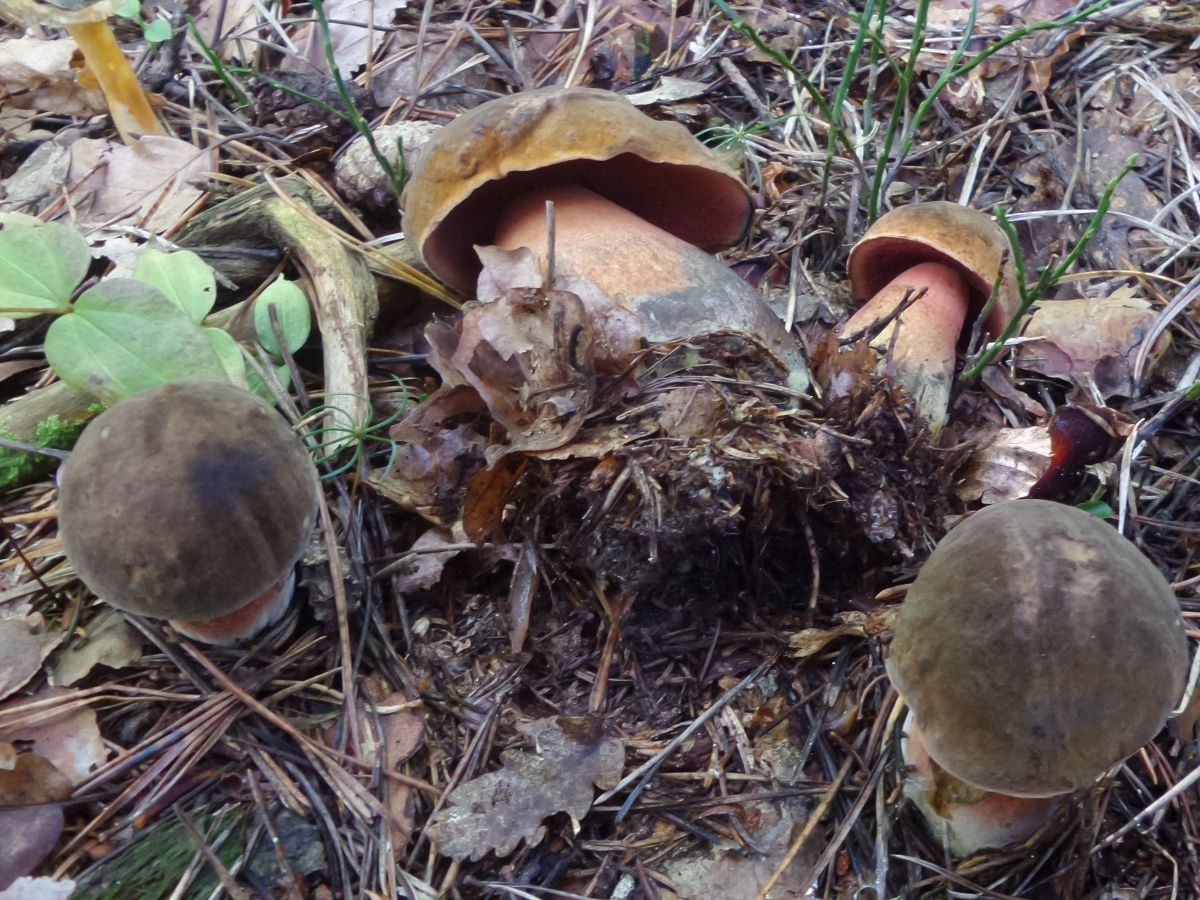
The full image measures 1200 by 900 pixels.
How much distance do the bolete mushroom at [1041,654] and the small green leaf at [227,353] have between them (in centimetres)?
165

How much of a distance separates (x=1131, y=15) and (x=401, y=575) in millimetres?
3345

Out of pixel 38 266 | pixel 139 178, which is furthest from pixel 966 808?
pixel 139 178

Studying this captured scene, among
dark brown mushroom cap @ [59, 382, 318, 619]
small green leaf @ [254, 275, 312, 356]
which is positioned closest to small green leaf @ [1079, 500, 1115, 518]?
dark brown mushroom cap @ [59, 382, 318, 619]

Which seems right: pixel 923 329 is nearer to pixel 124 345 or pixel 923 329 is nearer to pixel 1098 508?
pixel 1098 508

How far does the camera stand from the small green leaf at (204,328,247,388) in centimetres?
224

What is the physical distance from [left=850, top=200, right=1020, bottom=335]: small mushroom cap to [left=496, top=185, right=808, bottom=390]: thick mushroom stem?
1.42ft

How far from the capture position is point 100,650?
196 cm

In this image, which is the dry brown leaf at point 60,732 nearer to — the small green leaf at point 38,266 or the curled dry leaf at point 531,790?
the curled dry leaf at point 531,790

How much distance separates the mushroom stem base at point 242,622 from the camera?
1.92 metres

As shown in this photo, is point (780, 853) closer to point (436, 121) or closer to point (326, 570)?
point (326, 570)

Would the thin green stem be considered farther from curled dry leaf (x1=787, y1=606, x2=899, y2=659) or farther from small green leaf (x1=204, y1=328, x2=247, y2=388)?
small green leaf (x1=204, y1=328, x2=247, y2=388)

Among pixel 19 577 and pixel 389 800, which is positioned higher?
pixel 19 577

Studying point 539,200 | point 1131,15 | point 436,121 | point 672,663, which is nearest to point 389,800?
point 672,663

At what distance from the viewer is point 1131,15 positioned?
3.40 metres
